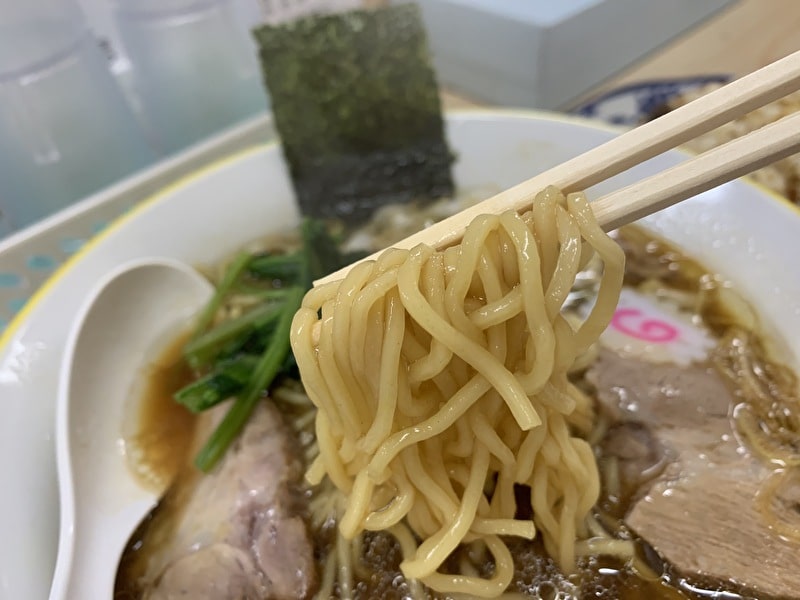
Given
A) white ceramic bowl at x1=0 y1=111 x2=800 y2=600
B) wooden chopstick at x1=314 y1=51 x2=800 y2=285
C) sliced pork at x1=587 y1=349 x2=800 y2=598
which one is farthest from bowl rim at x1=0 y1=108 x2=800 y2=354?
wooden chopstick at x1=314 y1=51 x2=800 y2=285

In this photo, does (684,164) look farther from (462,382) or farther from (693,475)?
(693,475)

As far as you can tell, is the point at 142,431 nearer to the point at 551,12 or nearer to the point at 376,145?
the point at 376,145

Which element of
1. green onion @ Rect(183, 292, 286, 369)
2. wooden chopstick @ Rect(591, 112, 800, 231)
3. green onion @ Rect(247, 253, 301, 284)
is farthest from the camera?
green onion @ Rect(247, 253, 301, 284)

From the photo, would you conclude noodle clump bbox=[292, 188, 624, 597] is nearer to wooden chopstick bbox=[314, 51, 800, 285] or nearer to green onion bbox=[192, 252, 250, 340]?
wooden chopstick bbox=[314, 51, 800, 285]

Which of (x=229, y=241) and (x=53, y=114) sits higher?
(x=53, y=114)

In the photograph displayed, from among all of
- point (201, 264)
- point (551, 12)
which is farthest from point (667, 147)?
point (551, 12)

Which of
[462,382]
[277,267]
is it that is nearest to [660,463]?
[462,382]

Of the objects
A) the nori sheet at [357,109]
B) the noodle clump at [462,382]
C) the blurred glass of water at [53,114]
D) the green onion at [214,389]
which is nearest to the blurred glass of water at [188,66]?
the blurred glass of water at [53,114]
